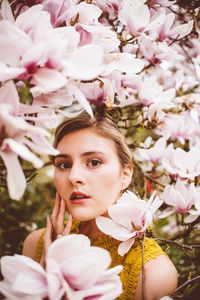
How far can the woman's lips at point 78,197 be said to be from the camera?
1.03 m

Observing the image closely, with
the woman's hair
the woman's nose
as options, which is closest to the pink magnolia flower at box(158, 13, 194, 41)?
the woman's hair

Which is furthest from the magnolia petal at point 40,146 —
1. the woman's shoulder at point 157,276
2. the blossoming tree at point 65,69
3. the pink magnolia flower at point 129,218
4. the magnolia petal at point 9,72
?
the woman's shoulder at point 157,276

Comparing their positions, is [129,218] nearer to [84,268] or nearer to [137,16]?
[84,268]

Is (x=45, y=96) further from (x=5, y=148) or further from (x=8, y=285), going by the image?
(x=8, y=285)

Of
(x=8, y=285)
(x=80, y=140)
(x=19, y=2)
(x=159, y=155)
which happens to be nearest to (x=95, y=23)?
(x=19, y=2)

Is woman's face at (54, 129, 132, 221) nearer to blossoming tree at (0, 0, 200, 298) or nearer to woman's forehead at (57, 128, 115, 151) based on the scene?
woman's forehead at (57, 128, 115, 151)

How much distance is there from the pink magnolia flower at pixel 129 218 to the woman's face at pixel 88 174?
125 millimetres

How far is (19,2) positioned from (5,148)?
0.46 meters

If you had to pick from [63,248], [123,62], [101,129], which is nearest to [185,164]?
[101,129]

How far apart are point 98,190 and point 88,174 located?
66 mm

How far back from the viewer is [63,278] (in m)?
0.57

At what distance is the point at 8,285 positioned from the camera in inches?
23.3

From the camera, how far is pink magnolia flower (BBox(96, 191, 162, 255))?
0.88m

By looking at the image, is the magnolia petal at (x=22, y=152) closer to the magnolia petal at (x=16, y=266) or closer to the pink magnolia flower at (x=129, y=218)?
the magnolia petal at (x=16, y=266)
